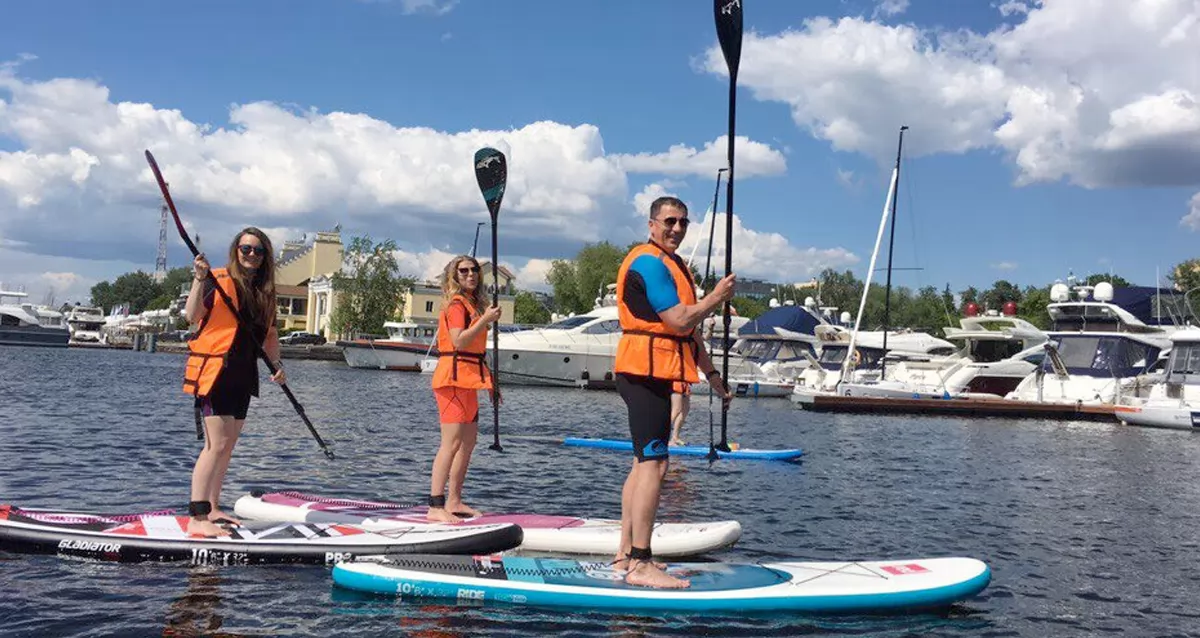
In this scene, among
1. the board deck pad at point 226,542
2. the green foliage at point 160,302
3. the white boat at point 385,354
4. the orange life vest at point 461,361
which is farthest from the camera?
the green foliage at point 160,302

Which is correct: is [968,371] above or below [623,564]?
above

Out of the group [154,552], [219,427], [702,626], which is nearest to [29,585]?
[154,552]

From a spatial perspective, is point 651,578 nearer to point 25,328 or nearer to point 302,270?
point 25,328

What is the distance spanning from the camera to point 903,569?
275 inches

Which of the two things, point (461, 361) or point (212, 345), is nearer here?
point (212, 345)

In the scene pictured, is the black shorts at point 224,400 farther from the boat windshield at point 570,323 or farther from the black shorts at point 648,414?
the boat windshield at point 570,323

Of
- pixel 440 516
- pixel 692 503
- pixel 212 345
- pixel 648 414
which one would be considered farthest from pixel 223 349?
pixel 692 503

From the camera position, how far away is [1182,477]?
17.2 metres

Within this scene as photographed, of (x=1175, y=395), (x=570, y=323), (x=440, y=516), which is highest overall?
(x=570, y=323)

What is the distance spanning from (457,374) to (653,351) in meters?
2.66

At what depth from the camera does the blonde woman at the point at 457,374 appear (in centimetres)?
826

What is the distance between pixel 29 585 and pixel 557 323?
41.5 metres

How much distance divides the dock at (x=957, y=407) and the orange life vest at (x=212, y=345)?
29.3m

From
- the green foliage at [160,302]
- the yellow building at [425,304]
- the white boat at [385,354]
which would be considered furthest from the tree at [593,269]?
the green foliage at [160,302]
